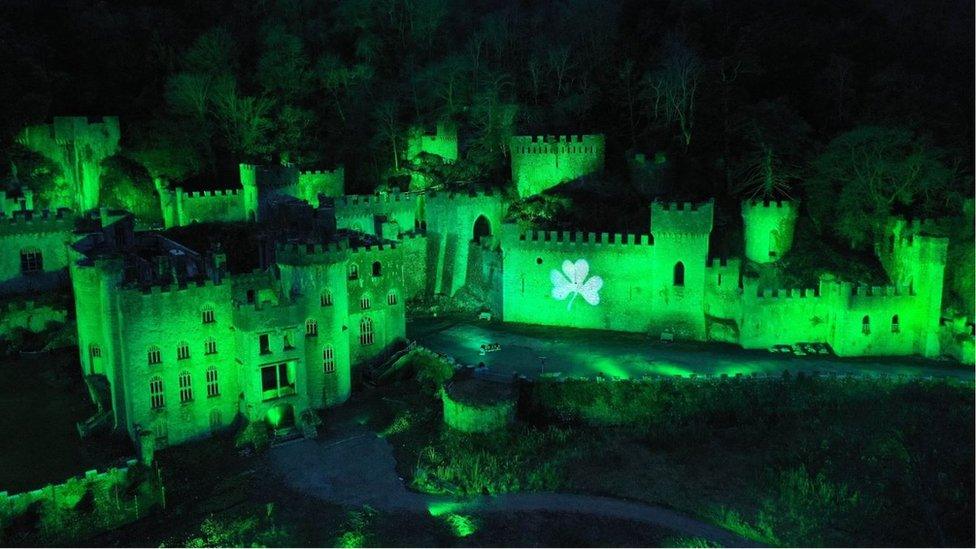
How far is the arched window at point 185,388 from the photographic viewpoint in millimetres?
32906

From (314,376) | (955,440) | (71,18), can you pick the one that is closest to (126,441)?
(314,376)

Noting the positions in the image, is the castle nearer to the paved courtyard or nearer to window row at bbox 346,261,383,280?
window row at bbox 346,261,383,280

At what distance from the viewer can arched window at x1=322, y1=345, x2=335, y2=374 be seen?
3575 centimetres

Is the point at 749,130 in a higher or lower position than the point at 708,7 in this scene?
lower

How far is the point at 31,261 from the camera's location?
147 ft

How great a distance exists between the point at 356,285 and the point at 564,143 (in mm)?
16174

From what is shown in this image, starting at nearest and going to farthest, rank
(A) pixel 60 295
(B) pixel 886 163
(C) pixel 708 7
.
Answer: (B) pixel 886 163 < (A) pixel 60 295 < (C) pixel 708 7

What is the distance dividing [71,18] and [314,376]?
4166 centimetres

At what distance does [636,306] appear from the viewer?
4162 centimetres

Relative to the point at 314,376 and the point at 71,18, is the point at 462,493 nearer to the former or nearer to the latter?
the point at 314,376

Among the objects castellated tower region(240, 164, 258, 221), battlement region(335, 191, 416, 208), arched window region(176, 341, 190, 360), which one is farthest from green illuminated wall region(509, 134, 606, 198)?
arched window region(176, 341, 190, 360)

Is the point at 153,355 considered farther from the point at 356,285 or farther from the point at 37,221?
the point at 37,221

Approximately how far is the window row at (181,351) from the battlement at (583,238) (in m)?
16.4

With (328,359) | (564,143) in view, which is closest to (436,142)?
(564,143)
